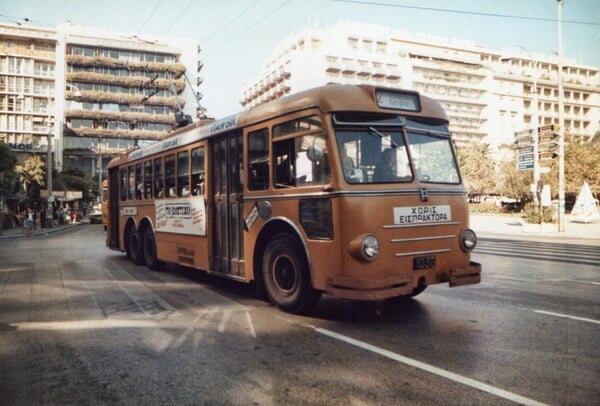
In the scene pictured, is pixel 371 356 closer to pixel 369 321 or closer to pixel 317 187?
pixel 369 321

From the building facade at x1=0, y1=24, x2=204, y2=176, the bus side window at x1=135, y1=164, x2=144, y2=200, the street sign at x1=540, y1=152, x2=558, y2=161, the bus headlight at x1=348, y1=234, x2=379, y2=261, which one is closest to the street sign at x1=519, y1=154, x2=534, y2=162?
the street sign at x1=540, y1=152, x2=558, y2=161

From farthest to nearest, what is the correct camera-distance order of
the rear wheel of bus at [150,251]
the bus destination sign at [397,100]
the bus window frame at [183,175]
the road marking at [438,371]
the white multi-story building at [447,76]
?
1. the white multi-story building at [447,76]
2. the rear wheel of bus at [150,251]
3. the bus window frame at [183,175]
4. the bus destination sign at [397,100]
5. the road marking at [438,371]

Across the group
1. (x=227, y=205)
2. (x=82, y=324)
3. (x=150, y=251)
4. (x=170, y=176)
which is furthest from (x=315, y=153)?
(x=150, y=251)

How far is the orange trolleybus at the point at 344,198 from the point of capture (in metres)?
5.85

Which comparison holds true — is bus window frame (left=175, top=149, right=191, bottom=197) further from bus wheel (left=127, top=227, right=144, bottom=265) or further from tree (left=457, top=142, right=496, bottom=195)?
tree (left=457, top=142, right=496, bottom=195)

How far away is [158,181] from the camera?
1119cm

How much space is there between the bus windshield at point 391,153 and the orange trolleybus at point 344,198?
14 mm

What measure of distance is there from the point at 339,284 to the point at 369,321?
0.87 meters

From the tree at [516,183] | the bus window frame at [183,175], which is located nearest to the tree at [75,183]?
the tree at [516,183]

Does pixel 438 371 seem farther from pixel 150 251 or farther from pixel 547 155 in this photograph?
pixel 547 155

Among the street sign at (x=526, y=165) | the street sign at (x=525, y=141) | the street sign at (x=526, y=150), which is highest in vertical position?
the street sign at (x=525, y=141)

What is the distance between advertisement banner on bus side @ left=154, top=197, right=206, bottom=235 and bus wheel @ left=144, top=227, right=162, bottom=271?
2.17 ft

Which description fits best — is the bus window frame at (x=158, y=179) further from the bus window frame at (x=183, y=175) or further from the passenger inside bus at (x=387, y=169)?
the passenger inside bus at (x=387, y=169)

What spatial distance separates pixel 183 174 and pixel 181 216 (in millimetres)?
856
